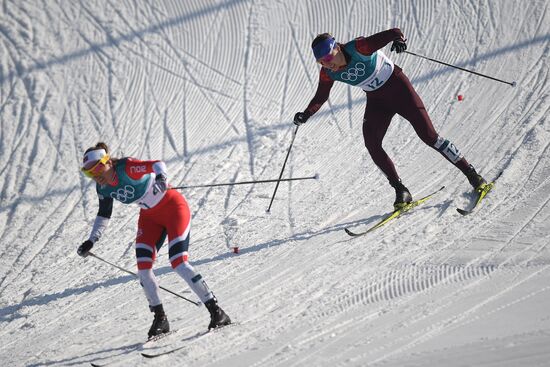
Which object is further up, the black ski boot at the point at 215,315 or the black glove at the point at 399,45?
the black glove at the point at 399,45

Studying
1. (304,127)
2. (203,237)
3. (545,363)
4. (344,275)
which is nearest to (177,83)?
(304,127)

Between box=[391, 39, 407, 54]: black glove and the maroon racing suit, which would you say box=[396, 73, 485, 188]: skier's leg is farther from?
box=[391, 39, 407, 54]: black glove

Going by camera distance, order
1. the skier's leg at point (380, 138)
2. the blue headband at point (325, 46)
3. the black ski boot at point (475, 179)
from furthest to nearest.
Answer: the skier's leg at point (380, 138) < the black ski boot at point (475, 179) < the blue headband at point (325, 46)

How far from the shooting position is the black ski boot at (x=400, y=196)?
6285mm

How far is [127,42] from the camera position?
11.2 meters

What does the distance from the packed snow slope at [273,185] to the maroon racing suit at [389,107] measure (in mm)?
517

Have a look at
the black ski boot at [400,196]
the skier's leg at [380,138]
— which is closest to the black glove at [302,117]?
the skier's leg at [380,138]

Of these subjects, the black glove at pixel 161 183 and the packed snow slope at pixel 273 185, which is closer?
the packed snow slope at pixel 273 185

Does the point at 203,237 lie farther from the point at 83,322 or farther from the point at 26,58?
the point at 26,58

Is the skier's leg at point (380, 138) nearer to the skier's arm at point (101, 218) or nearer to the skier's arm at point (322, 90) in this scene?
the skier's arm at point (322, 90)

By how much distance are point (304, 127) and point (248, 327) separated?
4.64 meters

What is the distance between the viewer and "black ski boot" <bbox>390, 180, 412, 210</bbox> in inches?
247

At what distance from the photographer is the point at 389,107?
615cm

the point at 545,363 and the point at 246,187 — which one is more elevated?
the point at 246,187
